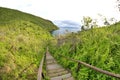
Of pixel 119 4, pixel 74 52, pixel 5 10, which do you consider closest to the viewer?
pixel 74 52

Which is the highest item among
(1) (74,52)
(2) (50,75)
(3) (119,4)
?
(3) (119,4)

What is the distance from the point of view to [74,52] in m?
16.2

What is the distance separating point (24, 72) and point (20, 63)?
88 centimetres

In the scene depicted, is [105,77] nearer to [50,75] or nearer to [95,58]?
[95,58]

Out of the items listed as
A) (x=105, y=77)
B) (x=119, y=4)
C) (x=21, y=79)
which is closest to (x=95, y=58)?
(x=105, y=77)

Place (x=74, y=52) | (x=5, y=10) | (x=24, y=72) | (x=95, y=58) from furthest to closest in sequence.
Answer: (x=5, y=10)
(x=74, y=52)
(x=24, y=72)
(x=95, y=58)

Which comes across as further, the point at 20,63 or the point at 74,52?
the point at 74,52

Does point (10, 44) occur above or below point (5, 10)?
below

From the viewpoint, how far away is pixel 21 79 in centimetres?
1217

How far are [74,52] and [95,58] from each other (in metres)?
5.00

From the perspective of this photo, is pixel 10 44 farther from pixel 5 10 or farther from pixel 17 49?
pixel 5 10

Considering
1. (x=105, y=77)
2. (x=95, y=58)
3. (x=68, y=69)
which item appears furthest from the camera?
(x=68, y=69)

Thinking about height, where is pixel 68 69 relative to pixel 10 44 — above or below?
below

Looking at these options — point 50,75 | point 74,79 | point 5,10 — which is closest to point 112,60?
point 74,79
